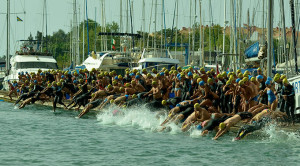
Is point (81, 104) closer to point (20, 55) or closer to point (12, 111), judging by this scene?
point (12, 111)

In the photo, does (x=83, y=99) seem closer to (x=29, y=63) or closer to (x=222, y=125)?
(x=222, y=125)

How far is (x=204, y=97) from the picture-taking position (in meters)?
22.5

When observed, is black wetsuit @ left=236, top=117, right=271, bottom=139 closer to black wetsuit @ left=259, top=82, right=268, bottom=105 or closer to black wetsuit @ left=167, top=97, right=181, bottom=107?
black wetsuit @ left=259, top=82, right=268, bottom=105

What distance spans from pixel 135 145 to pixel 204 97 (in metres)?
3.87

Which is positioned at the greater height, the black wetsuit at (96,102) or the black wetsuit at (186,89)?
the black wetsuit at (186,89)

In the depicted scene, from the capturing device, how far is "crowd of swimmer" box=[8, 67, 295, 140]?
19.9m

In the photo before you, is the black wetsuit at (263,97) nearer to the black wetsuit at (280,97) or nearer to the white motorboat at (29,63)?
the black wetsuit at (280,97)

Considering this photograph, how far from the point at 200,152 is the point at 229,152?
91cm

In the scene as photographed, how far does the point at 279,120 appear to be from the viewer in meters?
19.5

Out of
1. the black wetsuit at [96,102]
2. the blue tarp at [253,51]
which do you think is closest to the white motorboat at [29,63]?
the black wetsuit at [96,102]

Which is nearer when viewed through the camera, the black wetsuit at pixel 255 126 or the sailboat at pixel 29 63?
the black wetsuit at pixel 255 126

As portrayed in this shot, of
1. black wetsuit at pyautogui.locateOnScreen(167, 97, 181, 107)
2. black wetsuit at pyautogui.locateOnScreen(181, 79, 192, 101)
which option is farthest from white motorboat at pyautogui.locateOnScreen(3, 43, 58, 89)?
black wetsuit at pyautogui.locateOnScreen(181, 79, 192, 101)

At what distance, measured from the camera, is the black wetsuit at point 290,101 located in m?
19.9

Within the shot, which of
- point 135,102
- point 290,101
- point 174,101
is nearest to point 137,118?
point 135,102
